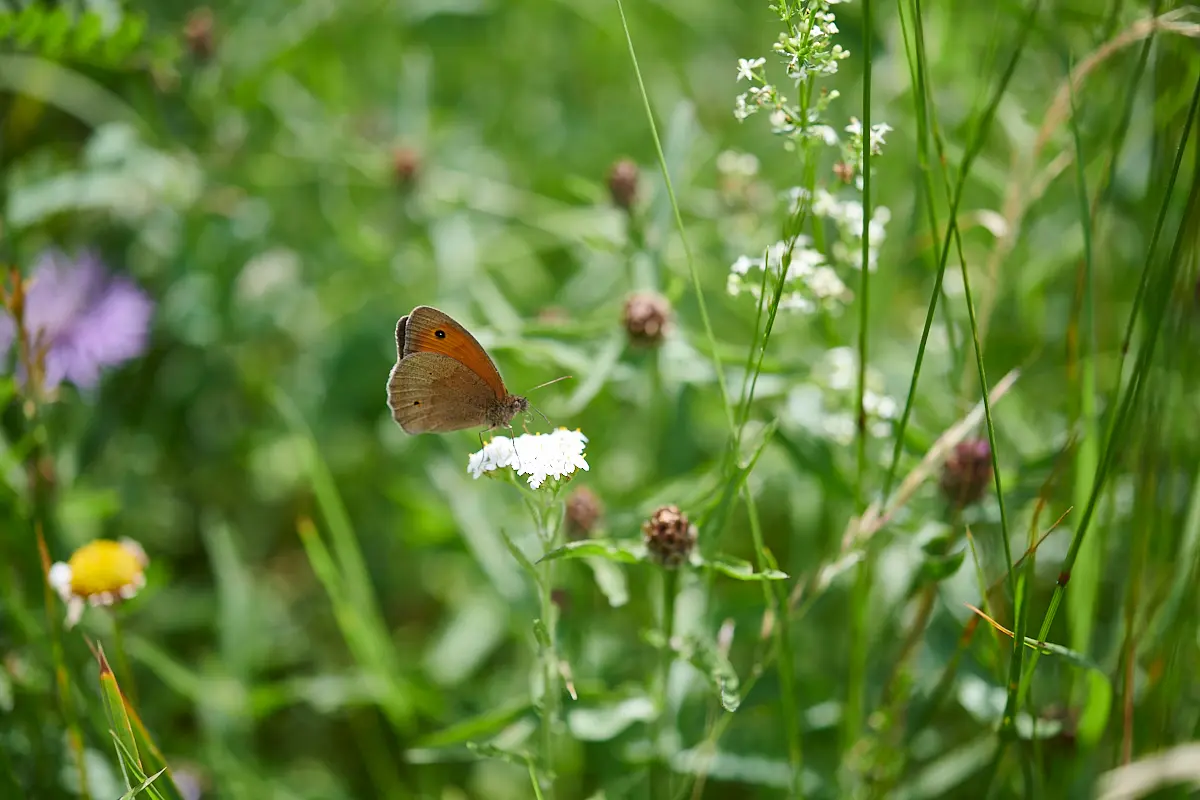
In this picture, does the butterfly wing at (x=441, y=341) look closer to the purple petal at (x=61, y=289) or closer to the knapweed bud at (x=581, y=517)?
the knapweed bud at (x=581, y=517)

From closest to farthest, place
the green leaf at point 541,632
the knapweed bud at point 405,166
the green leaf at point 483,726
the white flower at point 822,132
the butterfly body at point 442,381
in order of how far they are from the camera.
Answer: the green leaf at point 541,632, the white flower at point 822,132, the butterfly body at point 442,381, the green leaf at point 483,726, the knapweed bud at point 405,166

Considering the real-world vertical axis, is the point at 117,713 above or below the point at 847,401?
below

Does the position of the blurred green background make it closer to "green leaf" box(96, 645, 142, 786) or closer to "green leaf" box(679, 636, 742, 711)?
"green leaf" box(679, 636, 742, 711)

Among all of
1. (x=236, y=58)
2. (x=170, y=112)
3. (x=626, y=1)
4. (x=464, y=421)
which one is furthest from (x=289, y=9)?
(x=464, y=421)

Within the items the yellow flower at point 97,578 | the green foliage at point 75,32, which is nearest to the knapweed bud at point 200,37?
the green foliage at point 75,32

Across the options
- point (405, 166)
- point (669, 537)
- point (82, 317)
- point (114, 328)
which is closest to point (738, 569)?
point (669, 537)

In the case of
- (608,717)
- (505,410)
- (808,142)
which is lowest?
(608,717)

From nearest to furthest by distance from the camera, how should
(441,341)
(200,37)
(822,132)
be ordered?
Result: 1. (822,132)
2. (441,341)
3. (200,37)

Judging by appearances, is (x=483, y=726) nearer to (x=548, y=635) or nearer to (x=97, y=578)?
(x=548, y=635)
